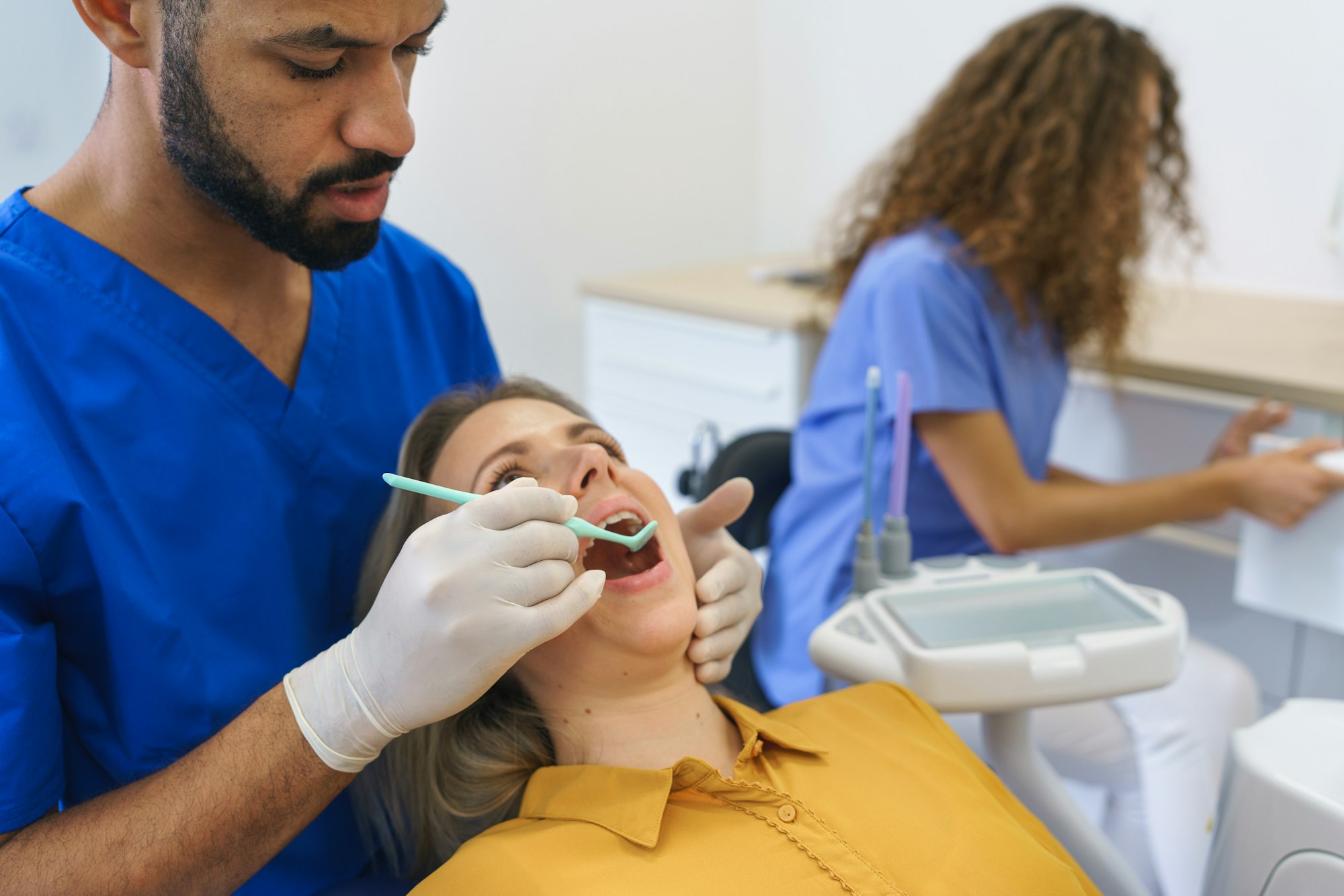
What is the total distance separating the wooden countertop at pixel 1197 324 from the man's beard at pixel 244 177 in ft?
4.29

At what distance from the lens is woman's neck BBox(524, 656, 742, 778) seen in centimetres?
101

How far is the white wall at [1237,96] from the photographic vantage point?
2.15 metres

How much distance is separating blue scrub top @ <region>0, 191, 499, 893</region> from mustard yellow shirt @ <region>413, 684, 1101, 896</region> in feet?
0.93

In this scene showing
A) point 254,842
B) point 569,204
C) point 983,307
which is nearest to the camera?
point 254,842

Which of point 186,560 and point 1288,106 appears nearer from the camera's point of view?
point 186,560

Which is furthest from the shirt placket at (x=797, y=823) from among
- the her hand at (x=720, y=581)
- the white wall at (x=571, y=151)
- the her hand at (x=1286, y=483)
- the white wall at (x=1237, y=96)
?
the white wall at (x=571, y=151)

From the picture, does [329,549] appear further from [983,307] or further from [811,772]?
[983,307]

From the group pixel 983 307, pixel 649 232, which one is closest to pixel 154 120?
pixel 983 307

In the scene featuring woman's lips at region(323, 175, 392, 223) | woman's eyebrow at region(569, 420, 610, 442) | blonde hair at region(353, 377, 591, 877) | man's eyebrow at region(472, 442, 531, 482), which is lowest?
blonde hair at region(353, 377, 591, 877)

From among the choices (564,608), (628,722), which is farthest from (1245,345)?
(564,608)

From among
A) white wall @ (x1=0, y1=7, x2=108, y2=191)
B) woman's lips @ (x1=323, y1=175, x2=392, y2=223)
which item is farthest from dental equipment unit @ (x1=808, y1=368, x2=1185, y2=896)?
white wall @ (x1=0, y1=7, x2=108, y2=191)

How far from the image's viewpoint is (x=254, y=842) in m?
0.84

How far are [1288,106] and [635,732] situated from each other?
78.4 inches

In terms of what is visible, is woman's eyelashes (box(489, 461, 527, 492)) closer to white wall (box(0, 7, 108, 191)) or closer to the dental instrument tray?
the dental instrument tray
